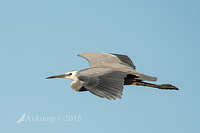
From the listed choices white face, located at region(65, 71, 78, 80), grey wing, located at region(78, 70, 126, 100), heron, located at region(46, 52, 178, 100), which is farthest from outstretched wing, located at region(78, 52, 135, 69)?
grey wing, located at region(78, 70, 126, 100)

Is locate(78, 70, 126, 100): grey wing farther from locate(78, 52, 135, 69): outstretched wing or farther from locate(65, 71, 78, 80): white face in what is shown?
locate(78, 52, 135, 69): outstretched wing

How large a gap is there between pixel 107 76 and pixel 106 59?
10.6 ft

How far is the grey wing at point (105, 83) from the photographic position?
10.2 metres

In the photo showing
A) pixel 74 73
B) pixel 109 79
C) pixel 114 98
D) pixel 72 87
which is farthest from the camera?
pixel 74 73

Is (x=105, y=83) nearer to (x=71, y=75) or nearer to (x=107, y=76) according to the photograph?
(x=107, y=76)

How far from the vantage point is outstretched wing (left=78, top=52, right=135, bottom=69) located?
14.2m

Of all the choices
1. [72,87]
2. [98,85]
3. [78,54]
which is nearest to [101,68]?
[72,87]

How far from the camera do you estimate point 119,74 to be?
11578mm

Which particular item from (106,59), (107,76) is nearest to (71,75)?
(106,59)

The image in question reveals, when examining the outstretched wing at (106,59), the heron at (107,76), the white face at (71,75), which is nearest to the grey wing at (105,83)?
the heron at (107,76)

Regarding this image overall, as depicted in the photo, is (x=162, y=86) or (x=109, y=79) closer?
(x=109, y=79)

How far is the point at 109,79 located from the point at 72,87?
1.54 metres

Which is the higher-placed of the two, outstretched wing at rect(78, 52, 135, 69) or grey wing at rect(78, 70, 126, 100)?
outstretched wing at rect(78, 52, 135, 69)

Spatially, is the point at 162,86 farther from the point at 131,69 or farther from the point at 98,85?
the point at 98,85
